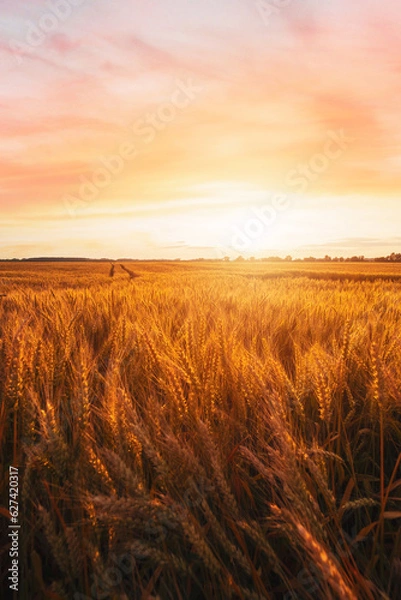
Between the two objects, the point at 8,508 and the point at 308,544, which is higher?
the point at 308,544

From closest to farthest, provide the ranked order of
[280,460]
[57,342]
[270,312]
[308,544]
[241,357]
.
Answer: [308,544] → [280,460] → [241,357] → [57,342] → [270,312]

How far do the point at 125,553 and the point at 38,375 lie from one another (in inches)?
35.6

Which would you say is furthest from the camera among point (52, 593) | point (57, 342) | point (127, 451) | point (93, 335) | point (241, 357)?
point (93, 335)

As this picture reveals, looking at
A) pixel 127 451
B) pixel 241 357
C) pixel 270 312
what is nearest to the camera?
pixel 127 451

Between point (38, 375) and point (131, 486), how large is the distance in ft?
3.09

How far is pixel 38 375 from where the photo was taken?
164cm

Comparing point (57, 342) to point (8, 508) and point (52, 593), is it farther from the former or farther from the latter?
point (52, 593)

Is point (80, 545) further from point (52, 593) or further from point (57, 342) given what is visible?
point (57, 342)

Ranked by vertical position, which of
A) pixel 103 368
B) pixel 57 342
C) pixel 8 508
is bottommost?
pixel 8 508

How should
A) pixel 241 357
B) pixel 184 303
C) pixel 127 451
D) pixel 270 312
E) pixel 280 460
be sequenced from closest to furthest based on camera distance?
pixel 280 460
pixel 127 451
pixel 241 357
pixel 270 312
pixel 184 303

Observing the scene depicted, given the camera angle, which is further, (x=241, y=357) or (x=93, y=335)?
(x=93, y=335)

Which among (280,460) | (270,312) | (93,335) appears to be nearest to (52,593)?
(280,460)

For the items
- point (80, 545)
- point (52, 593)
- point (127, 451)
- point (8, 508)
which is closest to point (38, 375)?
point (8, 508)

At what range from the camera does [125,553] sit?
907 mm
